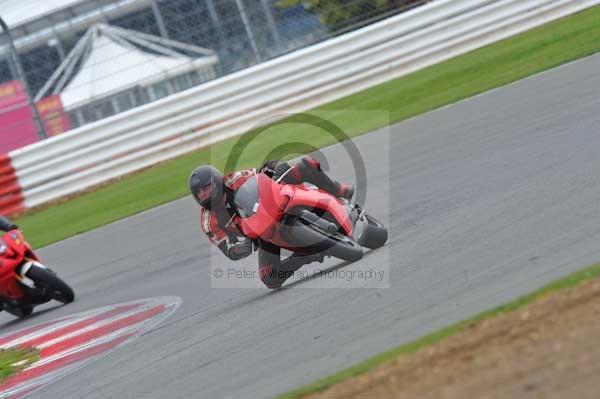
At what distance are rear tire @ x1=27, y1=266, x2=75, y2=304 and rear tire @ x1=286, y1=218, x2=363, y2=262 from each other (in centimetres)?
355

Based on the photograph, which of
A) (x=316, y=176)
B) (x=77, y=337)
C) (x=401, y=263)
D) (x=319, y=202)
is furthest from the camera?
(x=77, y=337)

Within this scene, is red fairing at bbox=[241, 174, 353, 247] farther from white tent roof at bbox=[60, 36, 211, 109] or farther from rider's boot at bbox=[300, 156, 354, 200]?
white tent roof at bbox=[60, 36, 211, 109]

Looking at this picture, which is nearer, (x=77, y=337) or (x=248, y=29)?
Answer: (x=77, y=337)

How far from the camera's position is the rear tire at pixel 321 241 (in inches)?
290

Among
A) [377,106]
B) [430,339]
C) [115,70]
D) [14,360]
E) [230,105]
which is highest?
[430,339]

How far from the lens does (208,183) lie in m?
7.55

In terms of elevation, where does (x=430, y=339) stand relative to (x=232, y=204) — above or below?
above

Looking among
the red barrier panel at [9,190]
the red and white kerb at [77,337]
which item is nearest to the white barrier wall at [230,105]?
the red barrier panel at [9,190]

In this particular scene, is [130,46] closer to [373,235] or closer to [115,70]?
[115,70]

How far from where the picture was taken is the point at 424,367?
15.5 ft

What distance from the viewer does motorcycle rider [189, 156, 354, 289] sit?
7582mm

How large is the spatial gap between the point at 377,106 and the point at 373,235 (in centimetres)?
701

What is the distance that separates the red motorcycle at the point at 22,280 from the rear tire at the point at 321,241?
3613 millimetres

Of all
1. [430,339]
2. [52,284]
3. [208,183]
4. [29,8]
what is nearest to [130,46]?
[29,8]
